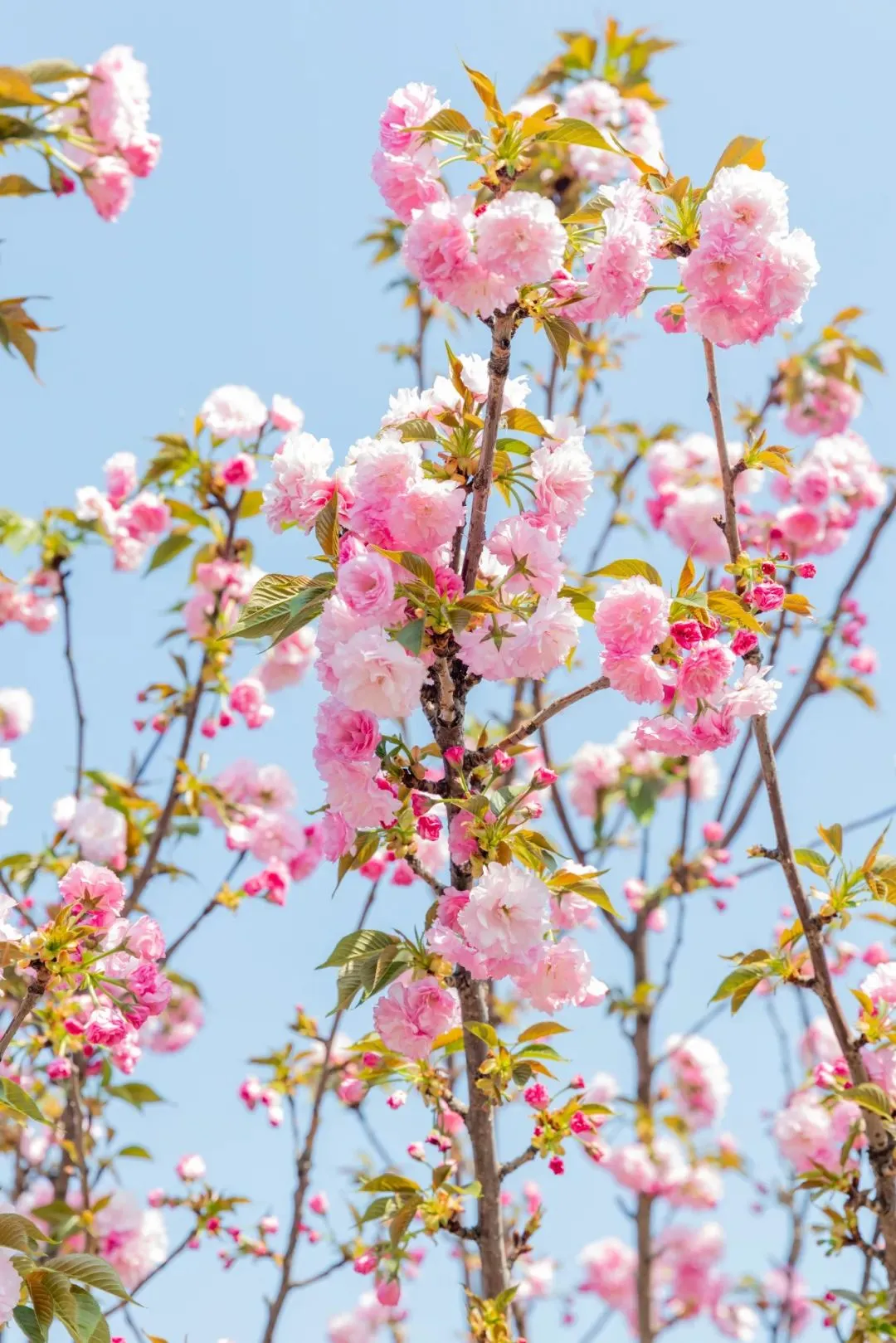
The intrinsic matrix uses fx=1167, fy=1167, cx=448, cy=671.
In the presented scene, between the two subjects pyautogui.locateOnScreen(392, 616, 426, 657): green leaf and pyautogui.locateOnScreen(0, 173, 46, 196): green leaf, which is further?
pyautogui.locateOnScreen(0, 173, 46, 196): green leaf

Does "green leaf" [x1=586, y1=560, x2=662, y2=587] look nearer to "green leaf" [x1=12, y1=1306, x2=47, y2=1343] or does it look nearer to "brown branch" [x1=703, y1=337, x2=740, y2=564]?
"brown branch" [x1=703, y1=337, x2=740, y2=564]

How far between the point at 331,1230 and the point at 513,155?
2.71 m

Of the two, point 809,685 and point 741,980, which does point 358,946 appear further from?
point 809,685

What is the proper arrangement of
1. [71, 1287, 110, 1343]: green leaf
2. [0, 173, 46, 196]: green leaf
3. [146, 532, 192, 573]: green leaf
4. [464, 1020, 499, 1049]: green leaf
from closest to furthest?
1. [71, 1287, 110, 1343]: green leaf
2. [464, 1020, 499, 1049]: green leaf
3. [0, 173, 46, 196]: green leaf
4. [146, 532, 192, 573]: green leaf

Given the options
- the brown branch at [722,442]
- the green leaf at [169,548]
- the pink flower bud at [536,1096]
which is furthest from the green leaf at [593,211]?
the green leaf at [169,548]

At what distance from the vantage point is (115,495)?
4.02 metres

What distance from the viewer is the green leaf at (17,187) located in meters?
2.54

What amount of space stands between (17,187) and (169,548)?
4.78ft

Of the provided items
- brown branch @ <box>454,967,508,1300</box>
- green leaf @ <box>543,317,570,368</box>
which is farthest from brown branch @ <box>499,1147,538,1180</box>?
green leaf @ <box>543,317,570,368</box>

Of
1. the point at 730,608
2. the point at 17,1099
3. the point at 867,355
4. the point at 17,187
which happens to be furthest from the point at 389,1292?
the point at 867,355

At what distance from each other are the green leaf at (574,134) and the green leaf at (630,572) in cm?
60

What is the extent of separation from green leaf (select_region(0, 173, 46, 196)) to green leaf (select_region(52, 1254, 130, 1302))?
2107 millimetres

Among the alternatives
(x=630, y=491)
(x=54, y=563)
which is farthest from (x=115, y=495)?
(x=630, y=491)

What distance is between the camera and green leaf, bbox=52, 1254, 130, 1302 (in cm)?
161
